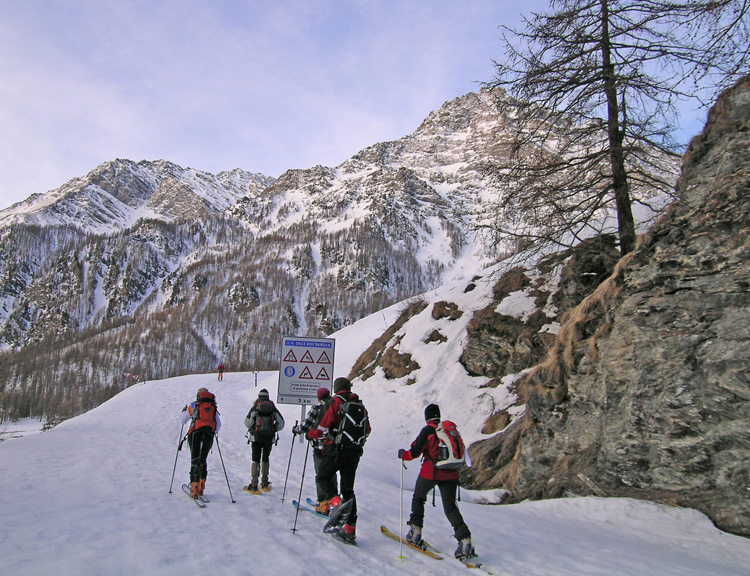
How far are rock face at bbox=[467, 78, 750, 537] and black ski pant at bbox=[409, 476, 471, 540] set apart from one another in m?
3.57

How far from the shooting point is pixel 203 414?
25.6 feet

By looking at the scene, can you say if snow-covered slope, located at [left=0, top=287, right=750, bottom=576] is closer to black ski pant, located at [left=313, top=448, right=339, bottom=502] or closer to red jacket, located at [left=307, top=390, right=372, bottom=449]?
black ski pant, located at [left=313, top=448, right=339, bottom=502]

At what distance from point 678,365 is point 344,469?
553cm

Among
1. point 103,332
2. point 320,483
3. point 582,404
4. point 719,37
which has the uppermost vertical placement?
point 103,332

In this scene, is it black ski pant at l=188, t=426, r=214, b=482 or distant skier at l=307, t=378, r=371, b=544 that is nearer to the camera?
distant skier at l=307, t=378, r=371, b=544

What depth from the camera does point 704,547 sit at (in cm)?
556

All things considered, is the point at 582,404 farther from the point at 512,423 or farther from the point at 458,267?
the point at 458,267

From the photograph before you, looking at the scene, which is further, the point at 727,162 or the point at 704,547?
the point at 727,162

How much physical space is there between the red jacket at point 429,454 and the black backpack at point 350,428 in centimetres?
66

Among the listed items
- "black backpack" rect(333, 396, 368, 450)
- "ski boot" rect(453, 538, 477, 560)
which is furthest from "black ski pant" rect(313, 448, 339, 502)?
"ski boot" rect(453, 538, 477, 560)

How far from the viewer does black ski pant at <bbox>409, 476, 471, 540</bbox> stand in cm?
540

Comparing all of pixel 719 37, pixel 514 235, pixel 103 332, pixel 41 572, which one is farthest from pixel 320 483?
pixel 103 332

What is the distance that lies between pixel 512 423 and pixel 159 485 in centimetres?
871

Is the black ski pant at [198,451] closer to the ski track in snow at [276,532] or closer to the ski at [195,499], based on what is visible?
the ski at [195,499]
